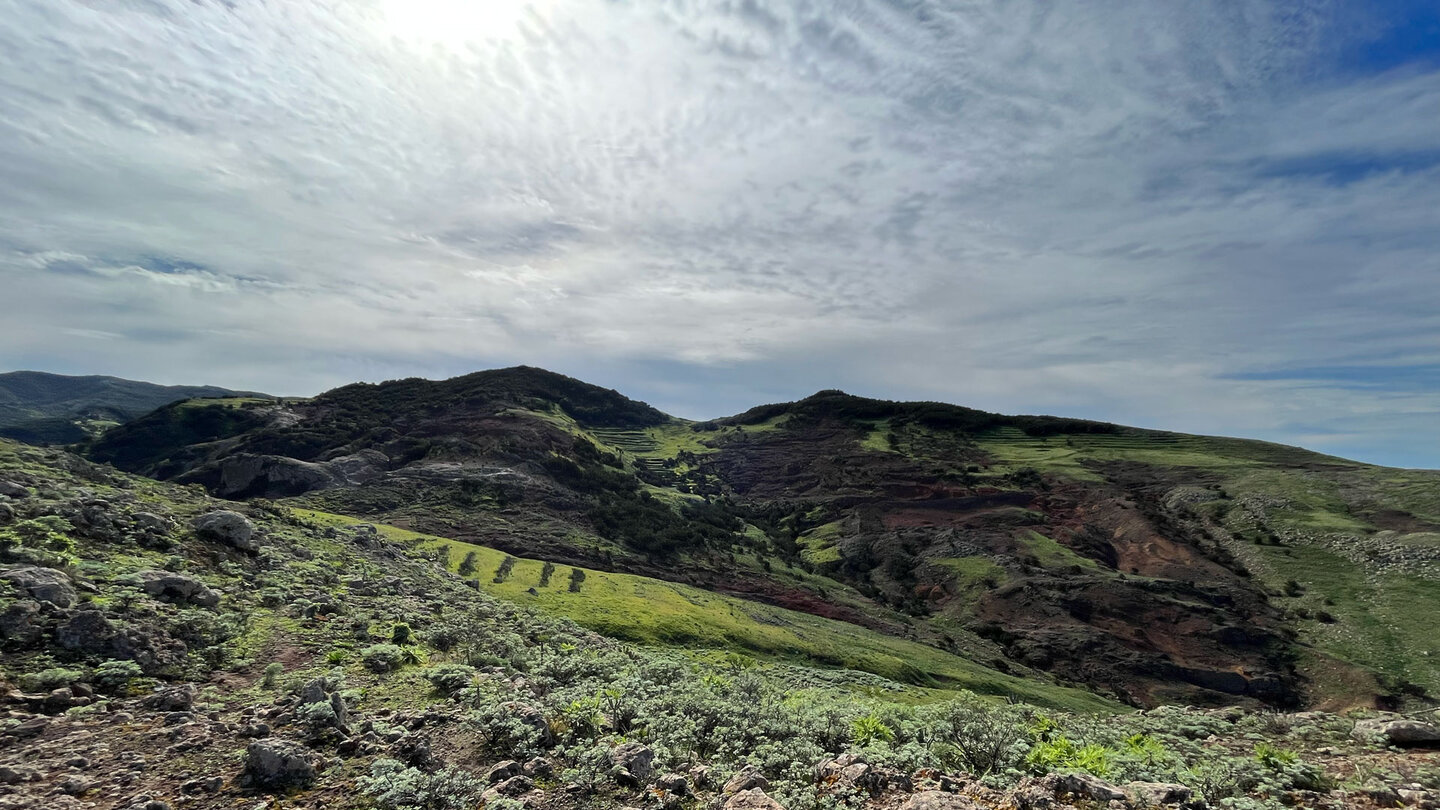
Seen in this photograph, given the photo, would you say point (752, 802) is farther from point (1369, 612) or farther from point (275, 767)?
point (1369, 612)

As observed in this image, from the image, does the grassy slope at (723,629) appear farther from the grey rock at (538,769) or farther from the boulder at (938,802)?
the boulder at (938,802)

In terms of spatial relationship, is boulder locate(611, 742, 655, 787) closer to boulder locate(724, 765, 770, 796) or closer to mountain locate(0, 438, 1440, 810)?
mountain locate(0, 438, 1440, 810)

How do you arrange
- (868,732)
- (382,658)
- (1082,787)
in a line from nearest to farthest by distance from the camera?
(1082,787), (868,732), (382,658)

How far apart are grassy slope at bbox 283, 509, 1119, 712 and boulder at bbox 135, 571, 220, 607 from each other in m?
18.6

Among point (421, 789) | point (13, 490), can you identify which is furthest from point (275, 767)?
point (13, 490)

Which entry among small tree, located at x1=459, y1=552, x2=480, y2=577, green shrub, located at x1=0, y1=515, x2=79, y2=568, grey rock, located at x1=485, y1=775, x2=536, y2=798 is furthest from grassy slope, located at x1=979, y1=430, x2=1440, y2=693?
green shrub, located at x1=0, y1=515, x2=79, y2=568

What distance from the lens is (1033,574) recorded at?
65625 millimetres

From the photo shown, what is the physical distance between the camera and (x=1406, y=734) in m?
10.1

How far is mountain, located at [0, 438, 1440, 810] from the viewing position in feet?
26.5

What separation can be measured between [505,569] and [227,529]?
2329 centimetres

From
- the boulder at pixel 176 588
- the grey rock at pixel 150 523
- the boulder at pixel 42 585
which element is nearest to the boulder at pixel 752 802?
the boulder at pixel 42 585

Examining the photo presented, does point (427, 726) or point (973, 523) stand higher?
point (973, 523)

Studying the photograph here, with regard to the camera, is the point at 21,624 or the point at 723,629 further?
the point at 723,629

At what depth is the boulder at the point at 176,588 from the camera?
13289mm
